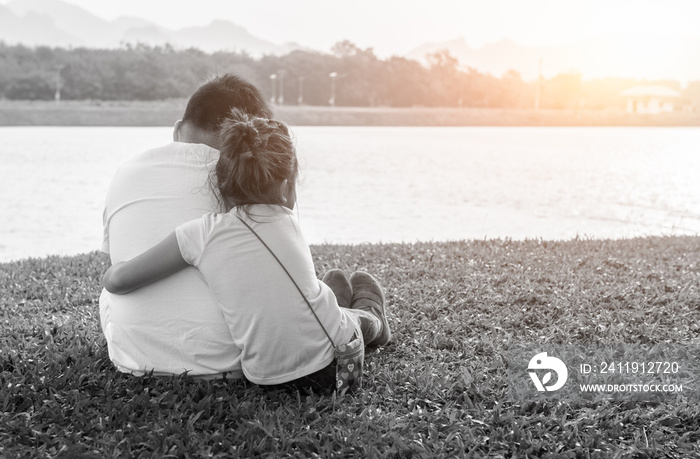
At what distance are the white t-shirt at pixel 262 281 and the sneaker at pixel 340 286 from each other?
0.60m

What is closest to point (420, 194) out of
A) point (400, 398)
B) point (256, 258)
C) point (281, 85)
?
point (400, 398)

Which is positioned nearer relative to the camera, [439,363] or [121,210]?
[121,210]

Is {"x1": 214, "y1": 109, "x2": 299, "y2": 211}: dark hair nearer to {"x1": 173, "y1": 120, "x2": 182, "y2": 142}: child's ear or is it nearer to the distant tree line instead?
{"x1": 173, "y1": 120, "x2": 182, "y2": 142}: child's ear

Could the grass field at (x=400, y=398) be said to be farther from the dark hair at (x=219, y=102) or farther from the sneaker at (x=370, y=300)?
the dark hair at (x=219, y=102)

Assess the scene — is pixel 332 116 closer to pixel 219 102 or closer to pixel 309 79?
pixel 309 79

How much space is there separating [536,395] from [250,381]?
951 millimetres

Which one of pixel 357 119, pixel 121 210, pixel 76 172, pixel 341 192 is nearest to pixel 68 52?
pixel 357 119

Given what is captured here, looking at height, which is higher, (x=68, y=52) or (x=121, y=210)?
(x=68, y=52)

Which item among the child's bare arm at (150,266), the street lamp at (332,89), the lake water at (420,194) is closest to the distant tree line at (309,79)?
the street lamp at (332,89)

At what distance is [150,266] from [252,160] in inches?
16.9

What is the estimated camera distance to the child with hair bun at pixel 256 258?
78.8 inches

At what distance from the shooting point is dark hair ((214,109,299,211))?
6.48 ft

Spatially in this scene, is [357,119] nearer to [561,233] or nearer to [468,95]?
[468,95]

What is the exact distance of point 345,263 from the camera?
181 inches
